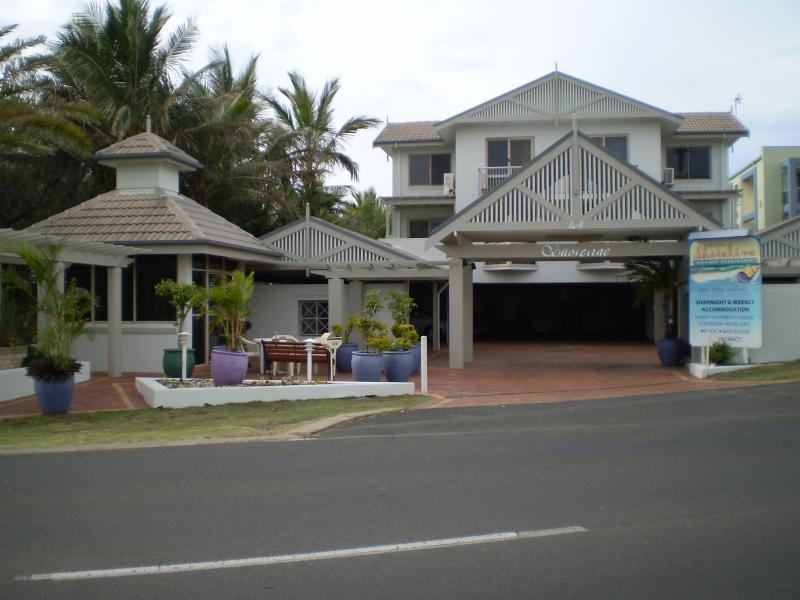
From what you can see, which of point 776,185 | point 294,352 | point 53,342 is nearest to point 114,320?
point 294,352

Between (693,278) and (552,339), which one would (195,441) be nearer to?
(693,278)

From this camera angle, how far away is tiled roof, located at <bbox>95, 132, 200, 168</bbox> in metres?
19.0

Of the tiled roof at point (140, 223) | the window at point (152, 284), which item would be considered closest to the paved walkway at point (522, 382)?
the window at point (152, 284)

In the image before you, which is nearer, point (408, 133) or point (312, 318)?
point (312, 318)

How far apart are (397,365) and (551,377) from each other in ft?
13.7

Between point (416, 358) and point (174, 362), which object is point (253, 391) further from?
point (416, 358)

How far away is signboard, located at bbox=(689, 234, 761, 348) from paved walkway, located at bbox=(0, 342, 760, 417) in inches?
49.4

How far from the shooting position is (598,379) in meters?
16.9

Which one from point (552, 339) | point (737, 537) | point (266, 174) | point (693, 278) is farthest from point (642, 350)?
point (737, 537)

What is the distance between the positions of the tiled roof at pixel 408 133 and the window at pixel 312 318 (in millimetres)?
11289

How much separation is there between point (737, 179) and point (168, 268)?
129 ft

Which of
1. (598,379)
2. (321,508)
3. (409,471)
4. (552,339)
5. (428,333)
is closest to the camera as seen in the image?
(321,508)

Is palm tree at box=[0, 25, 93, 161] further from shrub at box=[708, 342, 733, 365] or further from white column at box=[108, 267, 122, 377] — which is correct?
shrub at box=[708, 342, 733, 365]

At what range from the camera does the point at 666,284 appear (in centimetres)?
1961
